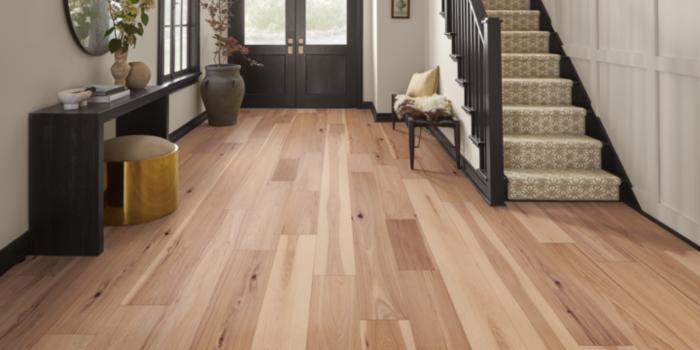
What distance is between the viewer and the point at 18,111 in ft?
10.6

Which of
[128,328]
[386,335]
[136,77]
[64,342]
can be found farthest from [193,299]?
[136,77]

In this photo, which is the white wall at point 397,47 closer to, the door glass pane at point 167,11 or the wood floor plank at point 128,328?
the door glass pane at point 167,11

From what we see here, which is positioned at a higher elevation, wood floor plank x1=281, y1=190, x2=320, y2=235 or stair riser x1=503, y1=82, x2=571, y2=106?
stair riser x1=503, y1=82, x2=571, y2=106

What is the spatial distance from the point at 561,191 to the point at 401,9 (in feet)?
14.8

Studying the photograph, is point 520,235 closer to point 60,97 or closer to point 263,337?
point 263,337

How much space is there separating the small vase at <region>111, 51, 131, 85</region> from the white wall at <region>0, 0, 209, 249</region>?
0.26 meters

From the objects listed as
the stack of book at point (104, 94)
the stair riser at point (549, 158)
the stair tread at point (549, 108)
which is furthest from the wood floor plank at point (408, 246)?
the stack of book at point (104, 94)

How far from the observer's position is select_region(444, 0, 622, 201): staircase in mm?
4426

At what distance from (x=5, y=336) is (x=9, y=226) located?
89cm

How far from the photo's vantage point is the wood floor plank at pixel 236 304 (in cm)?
237

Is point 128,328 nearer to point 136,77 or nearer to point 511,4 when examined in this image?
point 136,77

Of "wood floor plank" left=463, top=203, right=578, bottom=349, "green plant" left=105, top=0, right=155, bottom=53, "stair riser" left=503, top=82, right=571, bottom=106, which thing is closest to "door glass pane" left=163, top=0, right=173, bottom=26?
"green plant" left=105, top=0, right=155, bottom=53

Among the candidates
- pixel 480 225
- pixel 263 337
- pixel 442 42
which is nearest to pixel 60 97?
pixel 263 337

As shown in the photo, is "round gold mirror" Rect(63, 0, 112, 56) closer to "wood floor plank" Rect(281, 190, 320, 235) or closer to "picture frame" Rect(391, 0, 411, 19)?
"wood floor plank" Rect(281, 190, 320, 235)
